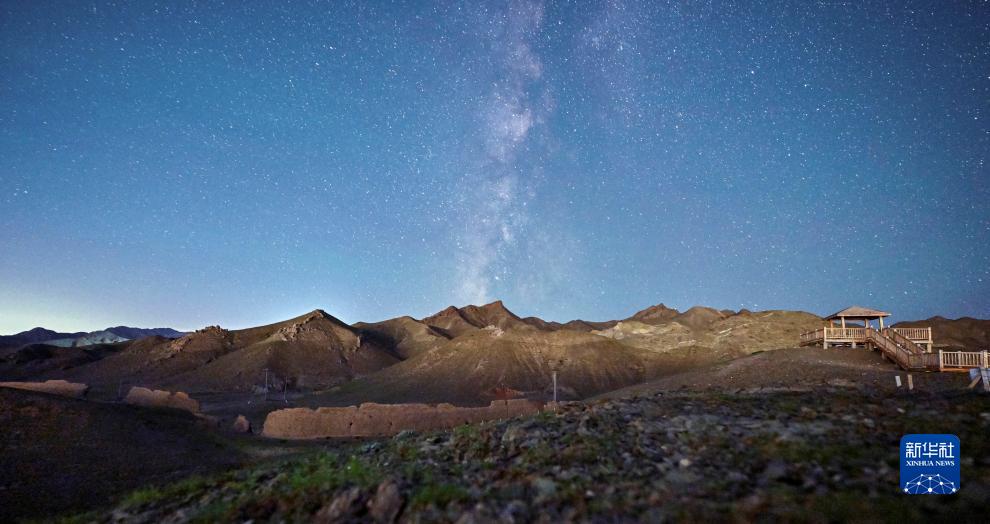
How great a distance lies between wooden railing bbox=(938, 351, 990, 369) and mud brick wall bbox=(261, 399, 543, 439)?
26392 mm

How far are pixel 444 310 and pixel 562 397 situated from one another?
92612 mm

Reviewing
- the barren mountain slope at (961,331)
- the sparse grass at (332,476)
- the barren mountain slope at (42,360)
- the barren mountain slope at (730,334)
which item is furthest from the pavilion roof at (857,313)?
the barren mountain slope at (42,360)

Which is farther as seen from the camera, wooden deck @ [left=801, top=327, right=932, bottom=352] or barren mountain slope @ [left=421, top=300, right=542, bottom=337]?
barren mountain slope @ [left=421, top=300, right=542, bottom=337]

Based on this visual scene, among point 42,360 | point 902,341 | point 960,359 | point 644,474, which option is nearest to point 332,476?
point 644,474

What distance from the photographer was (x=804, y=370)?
102 ft

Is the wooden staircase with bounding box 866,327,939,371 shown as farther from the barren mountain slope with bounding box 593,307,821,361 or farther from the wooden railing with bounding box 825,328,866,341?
the barren mountain slope with bounding box 593,307,821,361

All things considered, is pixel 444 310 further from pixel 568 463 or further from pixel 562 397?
pixel 568 463

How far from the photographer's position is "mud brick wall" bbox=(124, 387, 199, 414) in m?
31.1

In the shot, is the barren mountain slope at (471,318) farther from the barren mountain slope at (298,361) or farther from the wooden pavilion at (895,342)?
the wooden pavilion at (895,342)

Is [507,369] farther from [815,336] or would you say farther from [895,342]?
[895,342]

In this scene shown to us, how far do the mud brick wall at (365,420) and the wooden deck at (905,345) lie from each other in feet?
85.4

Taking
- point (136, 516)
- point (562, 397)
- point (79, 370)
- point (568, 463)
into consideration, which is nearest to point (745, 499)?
point (568, 463)

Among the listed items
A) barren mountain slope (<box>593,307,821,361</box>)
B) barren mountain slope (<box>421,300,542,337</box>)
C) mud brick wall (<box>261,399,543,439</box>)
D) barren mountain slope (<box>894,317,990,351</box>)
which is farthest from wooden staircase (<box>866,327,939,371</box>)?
barren mountain slope (<box>421,300,542,337</box>)

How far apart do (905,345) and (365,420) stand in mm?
34869
